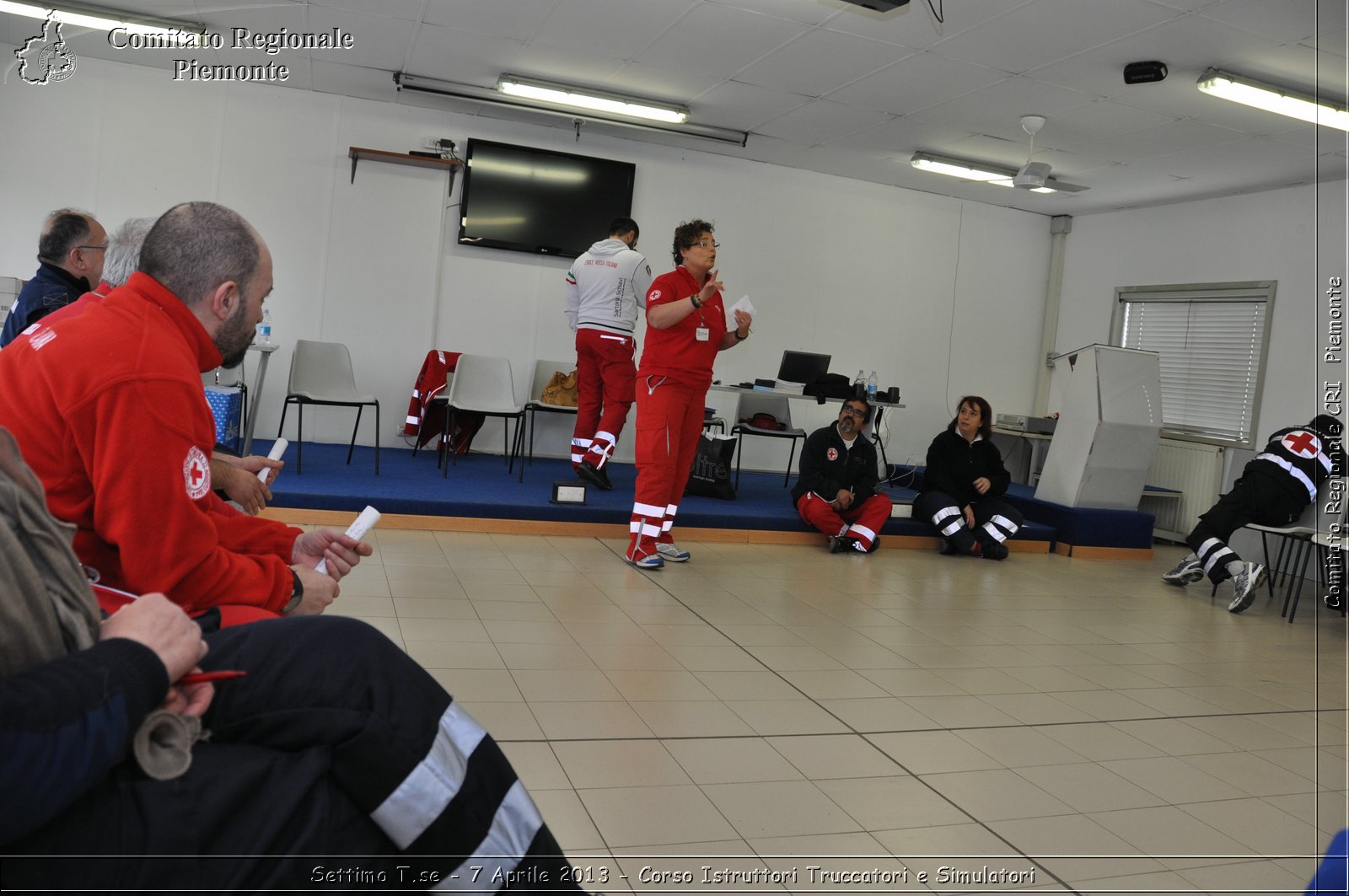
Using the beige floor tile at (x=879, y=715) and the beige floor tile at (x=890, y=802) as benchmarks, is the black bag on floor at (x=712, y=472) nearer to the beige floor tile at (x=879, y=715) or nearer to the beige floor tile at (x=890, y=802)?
the beige floor tile at (x=879, y=715)

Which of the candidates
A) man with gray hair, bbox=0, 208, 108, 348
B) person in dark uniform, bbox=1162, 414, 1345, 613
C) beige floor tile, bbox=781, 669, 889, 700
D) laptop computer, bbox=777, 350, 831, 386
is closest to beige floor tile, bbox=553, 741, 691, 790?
beige floor tile, bbox=781, 669, 889, 700

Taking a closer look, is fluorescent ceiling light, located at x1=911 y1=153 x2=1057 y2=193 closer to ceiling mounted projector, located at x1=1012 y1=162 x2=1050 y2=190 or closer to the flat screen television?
ceiling mounted projector, located at x1=1012 y1=162 x2=1050 y2=190

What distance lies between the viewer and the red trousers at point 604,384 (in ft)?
20.5

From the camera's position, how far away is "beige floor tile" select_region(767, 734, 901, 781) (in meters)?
2.63

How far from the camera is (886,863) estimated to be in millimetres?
2131

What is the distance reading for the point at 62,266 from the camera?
351 centimetres

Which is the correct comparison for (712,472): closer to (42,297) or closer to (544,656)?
(544,656)

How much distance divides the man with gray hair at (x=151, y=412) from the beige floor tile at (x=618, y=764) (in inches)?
39.8

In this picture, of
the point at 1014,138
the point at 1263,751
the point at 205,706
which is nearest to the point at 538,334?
the point at 1014,138

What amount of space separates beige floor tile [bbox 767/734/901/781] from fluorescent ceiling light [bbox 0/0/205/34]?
5854mm

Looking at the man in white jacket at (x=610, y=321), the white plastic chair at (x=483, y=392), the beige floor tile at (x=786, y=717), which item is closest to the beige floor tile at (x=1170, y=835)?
the beige floor tile at (x=786, y=717)

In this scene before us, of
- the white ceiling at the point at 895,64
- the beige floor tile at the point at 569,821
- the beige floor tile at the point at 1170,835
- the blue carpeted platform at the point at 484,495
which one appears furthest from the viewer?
the blue carpeted platform at the point at 484,495

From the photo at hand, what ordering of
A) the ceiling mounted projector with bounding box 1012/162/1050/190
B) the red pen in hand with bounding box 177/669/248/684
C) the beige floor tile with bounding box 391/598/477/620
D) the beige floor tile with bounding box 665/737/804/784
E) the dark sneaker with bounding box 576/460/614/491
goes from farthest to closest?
the ceiling mounted projector with bounding box 1012/162/1050/190 < the dark sneaker with bounding box 576/460/614/491 < the beige floor tile with bounding box 391/598/477/620 < the beige floor tile with bounding box 665/737/804/784 < the red pen in hand with bounding box 177/669/248/684

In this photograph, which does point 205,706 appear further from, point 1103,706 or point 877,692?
point 1103,706
